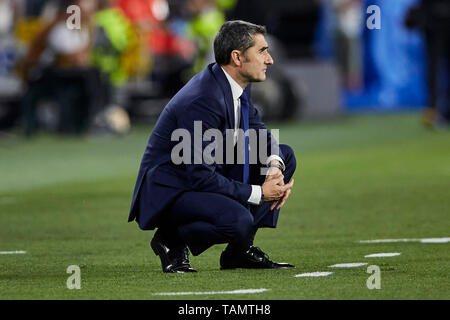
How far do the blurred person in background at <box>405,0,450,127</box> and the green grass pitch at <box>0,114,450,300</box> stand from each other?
6.31 ft

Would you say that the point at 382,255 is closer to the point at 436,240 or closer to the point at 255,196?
the point at 436,240

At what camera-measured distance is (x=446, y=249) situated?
28.6 ft

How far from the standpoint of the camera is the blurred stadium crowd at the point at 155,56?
22.4 metres

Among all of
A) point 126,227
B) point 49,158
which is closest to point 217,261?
point 126,227

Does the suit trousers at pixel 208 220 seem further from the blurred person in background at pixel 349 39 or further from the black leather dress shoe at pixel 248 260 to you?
the blurred person in background at pixel 349 39

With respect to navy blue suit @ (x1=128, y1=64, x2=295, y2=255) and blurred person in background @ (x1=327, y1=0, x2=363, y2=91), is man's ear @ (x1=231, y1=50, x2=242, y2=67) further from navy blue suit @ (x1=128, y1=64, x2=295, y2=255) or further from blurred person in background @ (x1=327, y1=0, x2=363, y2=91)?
blurred person in background @ (x1=327, y1=0, x2=363, y2=91)

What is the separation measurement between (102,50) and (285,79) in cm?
351

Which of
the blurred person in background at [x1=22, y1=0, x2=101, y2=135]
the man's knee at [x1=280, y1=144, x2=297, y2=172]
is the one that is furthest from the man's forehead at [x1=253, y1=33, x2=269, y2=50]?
the blurred person in background at [x1=22, y1=0, x2=101, y2=135]

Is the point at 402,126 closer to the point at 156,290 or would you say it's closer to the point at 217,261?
the point at 217,261

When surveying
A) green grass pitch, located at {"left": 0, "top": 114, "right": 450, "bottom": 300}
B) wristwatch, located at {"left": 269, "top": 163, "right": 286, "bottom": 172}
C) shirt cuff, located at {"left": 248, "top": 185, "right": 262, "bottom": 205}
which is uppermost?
wristwatch, located at {"left": 269, "top": 163, "right": 286, "bottom": 172}

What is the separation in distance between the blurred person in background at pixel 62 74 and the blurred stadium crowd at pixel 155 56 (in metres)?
0.02

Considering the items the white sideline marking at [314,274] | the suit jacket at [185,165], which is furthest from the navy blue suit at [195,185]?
the white sideline marking at [314,274]

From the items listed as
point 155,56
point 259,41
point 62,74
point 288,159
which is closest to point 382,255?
point 288,159

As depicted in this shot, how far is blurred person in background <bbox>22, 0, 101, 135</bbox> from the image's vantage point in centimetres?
2250
